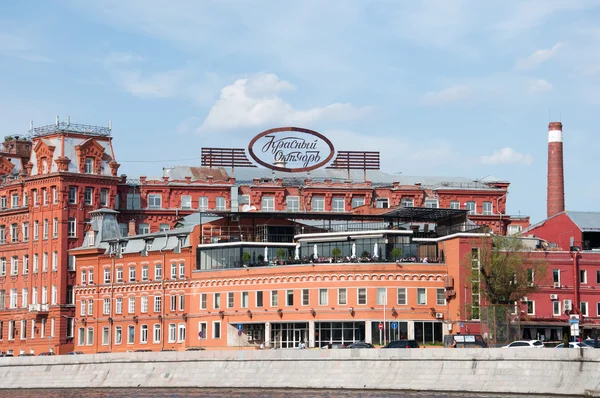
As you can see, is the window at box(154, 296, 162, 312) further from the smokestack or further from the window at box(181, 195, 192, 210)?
the smokestack

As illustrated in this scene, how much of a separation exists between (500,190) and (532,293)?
4889cm

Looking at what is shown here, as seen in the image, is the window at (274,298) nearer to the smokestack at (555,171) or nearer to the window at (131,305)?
the window at (131,305)

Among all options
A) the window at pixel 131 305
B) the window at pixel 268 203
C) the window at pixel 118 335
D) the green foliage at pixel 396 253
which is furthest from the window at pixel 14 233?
the green foliage at pixel 396 253

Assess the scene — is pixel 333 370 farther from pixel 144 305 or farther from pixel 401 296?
pixel 144 305

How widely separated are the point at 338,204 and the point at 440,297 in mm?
45307

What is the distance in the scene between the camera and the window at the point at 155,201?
163 m

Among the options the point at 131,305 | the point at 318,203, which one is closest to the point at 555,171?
the point at 318,203

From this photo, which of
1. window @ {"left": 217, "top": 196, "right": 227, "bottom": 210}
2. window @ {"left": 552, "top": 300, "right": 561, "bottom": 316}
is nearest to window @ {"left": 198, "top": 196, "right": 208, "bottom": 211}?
window @ {"left": 217, "top": 196, "right": 227, "bottom": 210}

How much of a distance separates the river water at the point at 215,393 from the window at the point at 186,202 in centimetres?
6014

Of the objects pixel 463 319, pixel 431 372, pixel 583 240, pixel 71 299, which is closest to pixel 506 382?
pixel 431 372

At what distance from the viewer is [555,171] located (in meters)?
162

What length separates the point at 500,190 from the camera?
17062 cm

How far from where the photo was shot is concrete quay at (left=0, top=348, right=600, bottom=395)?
3000 inches

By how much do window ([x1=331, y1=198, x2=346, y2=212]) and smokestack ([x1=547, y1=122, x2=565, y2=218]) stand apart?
2723 centimetres
